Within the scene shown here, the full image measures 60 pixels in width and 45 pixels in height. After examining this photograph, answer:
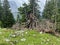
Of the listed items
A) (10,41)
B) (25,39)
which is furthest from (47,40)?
(10,41)

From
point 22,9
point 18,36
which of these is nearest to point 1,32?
point 18,36

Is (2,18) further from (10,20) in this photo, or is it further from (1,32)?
(1,32)

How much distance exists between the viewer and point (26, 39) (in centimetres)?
2172

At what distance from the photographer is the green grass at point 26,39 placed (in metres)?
20.9

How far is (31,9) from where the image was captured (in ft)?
226

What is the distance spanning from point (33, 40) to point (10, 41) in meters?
2.33

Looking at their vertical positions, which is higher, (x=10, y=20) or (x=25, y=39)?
(x=25, y=39)

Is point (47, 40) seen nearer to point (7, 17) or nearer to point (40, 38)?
point (40, 38)

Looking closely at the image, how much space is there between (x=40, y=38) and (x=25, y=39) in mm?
1612

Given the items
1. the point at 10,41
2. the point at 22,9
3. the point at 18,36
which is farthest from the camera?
the point at 22,9

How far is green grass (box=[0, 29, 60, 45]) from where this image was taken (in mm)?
20905

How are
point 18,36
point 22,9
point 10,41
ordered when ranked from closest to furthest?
1. point 10,41
2. point 18,36
3. point 22,9

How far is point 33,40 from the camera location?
21656 mm

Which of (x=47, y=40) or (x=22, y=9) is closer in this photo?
(x=47, y=40)
